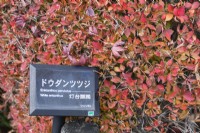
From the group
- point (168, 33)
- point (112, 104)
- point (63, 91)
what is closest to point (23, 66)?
point (63, 91)

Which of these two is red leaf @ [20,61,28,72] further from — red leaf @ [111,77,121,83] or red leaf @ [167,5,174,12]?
red leaf @ [167,5,174,12]

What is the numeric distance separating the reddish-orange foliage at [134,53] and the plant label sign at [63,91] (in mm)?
81

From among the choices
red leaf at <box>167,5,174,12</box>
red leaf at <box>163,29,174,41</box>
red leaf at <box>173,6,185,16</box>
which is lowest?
red leaf at <box>163,29,174,41</box>

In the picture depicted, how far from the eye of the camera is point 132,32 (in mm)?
2100

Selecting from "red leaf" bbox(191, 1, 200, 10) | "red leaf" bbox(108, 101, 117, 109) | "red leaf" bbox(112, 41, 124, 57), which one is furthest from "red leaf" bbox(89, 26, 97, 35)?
"red leaf" bbox(191, 1, 200, 10)

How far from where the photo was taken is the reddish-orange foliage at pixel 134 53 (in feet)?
6.81

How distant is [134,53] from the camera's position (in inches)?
82.7

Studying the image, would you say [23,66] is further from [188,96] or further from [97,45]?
[188,96]

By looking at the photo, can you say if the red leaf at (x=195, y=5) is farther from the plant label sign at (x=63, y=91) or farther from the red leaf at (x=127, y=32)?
the plant label sign at (x=63, y=91)

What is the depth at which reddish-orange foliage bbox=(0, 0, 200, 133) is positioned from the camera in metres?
2.07

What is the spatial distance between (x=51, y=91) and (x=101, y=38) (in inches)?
15.3

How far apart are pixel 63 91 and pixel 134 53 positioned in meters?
0.41

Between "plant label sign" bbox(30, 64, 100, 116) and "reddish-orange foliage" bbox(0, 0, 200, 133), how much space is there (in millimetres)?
81

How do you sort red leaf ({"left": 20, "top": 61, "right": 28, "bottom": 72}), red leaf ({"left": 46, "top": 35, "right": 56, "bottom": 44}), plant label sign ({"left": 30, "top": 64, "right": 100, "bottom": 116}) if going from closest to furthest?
plant label sign ({"left": 30, "top": 64, "right": 100, "bottom": 116}) < red leaf ({"left": 46, "top": 35, "right": 56, "bottom": 44}) < red leaf ({"left": 20, "top": 61, "right": 28, "bottom": 72})
